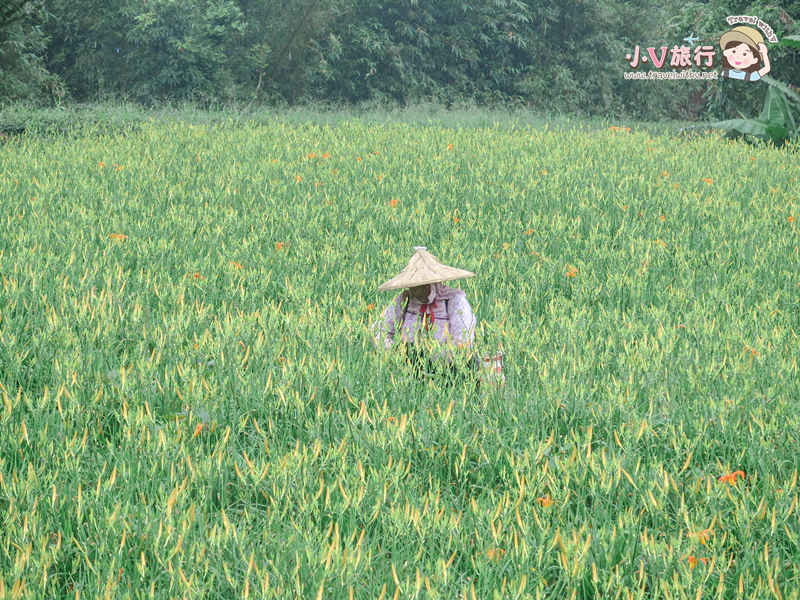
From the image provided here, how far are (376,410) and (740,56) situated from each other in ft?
49.7

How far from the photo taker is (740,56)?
15.3 m

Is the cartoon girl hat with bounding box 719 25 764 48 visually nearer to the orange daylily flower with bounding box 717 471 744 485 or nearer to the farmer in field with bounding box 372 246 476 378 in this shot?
the farmer in field with bounding box 372 246 476 378

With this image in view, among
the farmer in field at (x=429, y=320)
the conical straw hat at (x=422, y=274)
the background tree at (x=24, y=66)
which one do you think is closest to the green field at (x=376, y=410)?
the farmer in field at (x=429, y=320)

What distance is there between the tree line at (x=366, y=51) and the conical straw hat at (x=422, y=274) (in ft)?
46.5

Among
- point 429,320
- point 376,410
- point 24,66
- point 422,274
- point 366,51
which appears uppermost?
point 366,51

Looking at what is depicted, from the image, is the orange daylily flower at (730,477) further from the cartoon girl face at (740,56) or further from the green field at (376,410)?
the cartoon girl face at (740,56)

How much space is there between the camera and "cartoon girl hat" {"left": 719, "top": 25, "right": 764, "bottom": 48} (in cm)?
1502

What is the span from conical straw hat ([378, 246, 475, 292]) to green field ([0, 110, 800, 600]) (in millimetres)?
382

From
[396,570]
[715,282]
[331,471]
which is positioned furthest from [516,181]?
[396,570]

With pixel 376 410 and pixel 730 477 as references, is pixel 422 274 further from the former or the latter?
pixel 730 477

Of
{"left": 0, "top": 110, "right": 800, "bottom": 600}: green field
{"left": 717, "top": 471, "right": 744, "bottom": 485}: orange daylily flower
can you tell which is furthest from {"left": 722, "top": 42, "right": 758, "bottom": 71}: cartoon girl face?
{"left": 717, "top": 471, "right": 744, "bottom": 485}: orange daylily flower

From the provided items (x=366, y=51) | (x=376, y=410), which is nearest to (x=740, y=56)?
(x=366, y=51)

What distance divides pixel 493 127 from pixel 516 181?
5647 millimetres

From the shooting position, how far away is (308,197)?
24.4ft
